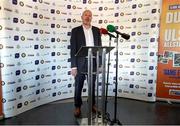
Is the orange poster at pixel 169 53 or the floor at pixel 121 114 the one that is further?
the orange poster at pixel 169 53

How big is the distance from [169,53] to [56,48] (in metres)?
2.32

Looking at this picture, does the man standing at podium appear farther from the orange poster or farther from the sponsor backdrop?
the orange poster

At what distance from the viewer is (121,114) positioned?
3521 millimetres

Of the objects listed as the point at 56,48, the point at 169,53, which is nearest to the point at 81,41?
the point at 56,48

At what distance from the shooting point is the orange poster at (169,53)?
162 inches

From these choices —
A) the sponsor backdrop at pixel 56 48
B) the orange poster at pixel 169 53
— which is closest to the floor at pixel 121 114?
the sponsor backdrop at pixel 56 48

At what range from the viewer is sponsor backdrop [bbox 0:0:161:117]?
329cm

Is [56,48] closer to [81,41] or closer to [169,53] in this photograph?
[81,41]

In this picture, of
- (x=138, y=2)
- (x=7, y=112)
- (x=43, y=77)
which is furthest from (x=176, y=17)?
(x=7, y=112)

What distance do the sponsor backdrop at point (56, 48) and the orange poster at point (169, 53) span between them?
19 centimetres

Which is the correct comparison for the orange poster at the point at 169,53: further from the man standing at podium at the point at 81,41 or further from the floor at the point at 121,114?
the man standing at podium at the point at 81,41

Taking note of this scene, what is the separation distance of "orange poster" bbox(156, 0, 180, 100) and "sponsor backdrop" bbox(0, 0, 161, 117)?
188 mm

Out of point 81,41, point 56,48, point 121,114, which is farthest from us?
point 56,48

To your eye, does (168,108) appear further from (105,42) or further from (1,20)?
(1,20)
